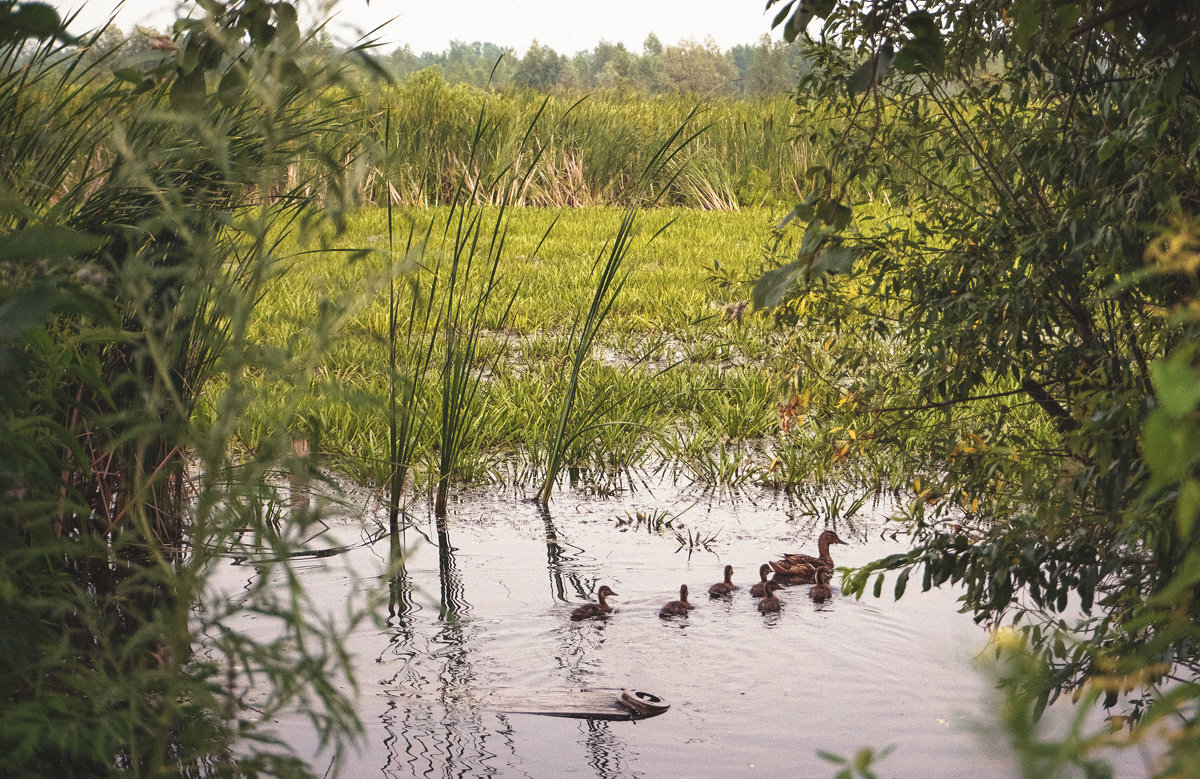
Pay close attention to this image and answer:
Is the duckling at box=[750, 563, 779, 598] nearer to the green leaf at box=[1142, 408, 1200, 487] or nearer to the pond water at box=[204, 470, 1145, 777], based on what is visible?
the pond water at box=[204, 470, 1145, 777]

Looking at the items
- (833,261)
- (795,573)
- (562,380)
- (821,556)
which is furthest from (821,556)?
(833,261)

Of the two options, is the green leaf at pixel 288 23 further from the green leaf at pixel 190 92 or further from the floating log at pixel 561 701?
the floating log at pixel 561 701

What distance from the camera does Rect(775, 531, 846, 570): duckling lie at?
386cm

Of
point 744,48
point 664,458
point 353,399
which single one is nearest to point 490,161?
point 664,458

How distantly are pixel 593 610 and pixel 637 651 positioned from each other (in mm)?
265

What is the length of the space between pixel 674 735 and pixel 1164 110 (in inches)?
73.6

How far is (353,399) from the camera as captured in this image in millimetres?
1262

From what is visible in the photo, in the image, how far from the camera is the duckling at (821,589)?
3.76m

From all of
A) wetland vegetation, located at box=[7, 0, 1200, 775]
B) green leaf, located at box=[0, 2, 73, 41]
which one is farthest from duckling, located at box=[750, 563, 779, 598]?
green leaf, located at box=[0, 2, 73, 41]

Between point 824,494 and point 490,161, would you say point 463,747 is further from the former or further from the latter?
point 490,161

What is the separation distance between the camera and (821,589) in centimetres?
377

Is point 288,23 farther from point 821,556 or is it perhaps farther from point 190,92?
point 821,556

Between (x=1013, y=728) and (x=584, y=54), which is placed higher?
(x=584, y=54)

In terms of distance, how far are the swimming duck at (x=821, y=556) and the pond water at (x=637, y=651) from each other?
102mm
